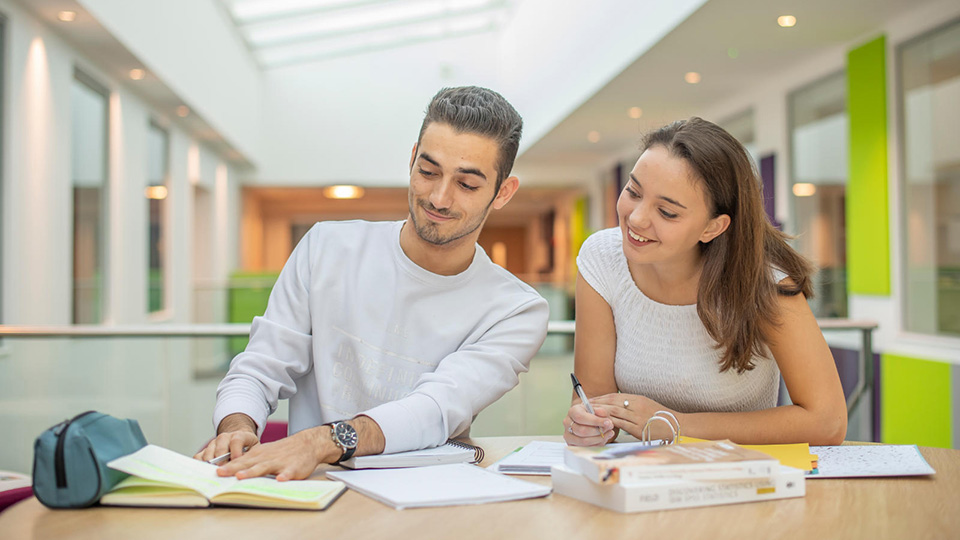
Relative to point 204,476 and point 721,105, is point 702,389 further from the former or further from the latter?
point 721,105

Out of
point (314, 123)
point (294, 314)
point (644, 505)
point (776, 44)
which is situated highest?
point (314, 123)

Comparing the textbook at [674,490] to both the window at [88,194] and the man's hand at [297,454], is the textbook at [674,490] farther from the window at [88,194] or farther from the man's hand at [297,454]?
the window at [88,194]

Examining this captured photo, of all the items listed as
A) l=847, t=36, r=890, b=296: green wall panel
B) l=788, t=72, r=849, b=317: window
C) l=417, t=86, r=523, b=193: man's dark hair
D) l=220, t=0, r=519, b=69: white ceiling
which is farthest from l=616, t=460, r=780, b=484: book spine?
l=220, t=0, r=519, b=69: white ceiling

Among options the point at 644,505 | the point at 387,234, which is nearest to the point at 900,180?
the point at 387,234

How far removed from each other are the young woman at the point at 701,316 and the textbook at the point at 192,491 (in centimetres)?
65

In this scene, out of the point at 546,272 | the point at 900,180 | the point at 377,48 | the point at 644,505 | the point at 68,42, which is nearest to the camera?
the point at 644,505

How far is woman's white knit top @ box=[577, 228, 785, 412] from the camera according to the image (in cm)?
185

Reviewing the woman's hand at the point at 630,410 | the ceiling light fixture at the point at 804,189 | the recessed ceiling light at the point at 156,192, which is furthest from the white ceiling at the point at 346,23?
the woman's hand at the point at 630,410

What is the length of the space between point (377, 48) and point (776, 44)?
26.6ft

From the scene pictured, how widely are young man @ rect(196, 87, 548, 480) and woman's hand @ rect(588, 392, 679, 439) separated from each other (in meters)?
0.22

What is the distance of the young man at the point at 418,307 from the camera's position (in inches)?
67.6

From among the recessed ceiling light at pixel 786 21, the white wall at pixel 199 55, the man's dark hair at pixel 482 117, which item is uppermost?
the white wall at pixel 199 55

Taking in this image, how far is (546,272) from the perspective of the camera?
18.6 m

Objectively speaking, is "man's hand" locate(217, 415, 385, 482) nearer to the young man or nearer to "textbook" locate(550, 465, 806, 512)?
the young man
